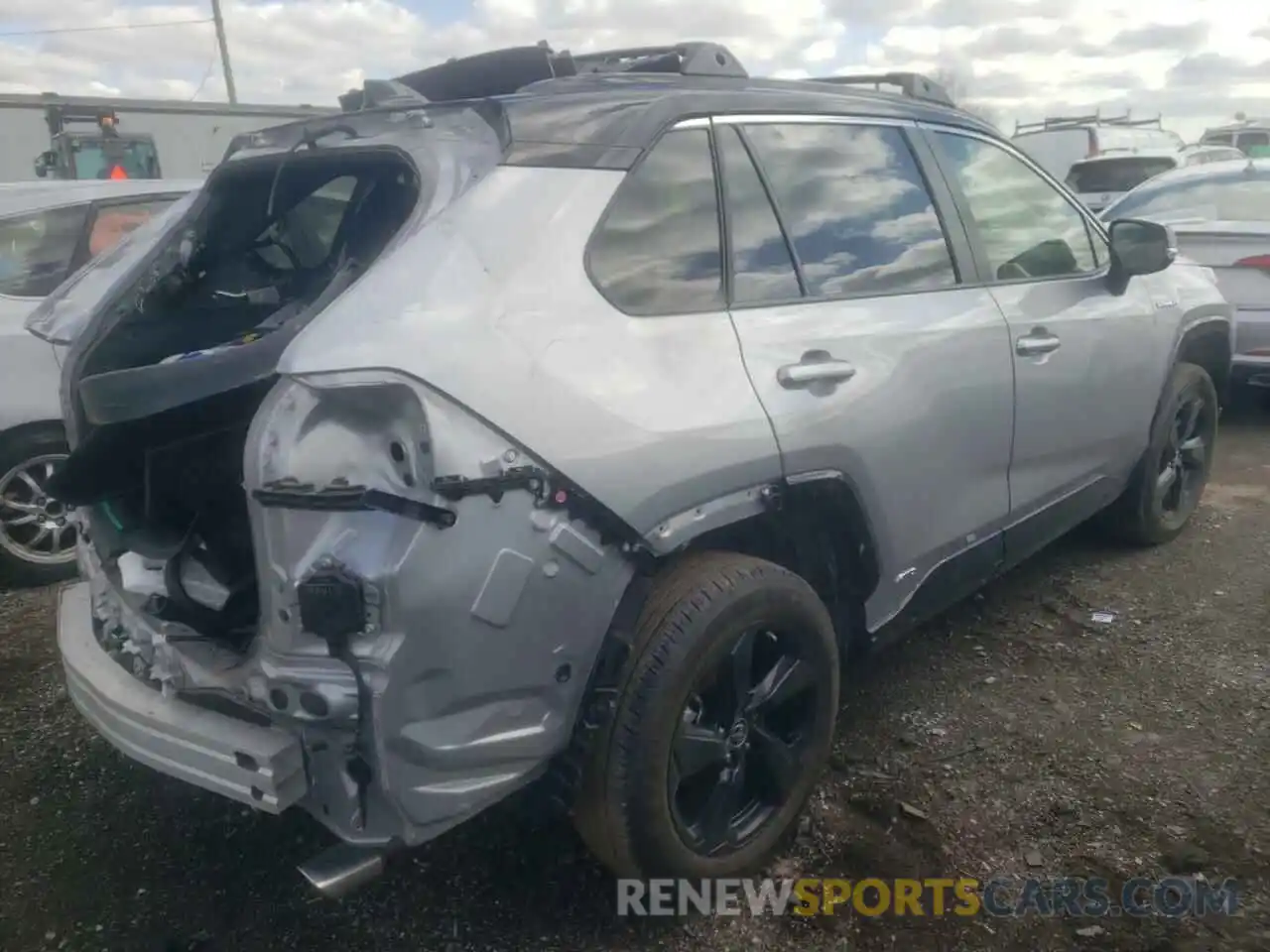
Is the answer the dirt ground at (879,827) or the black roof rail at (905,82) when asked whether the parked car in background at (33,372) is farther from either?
the black roof rail at (905,82)

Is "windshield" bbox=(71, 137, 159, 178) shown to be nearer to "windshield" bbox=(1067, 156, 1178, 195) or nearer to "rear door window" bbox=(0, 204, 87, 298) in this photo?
"rear door window" bbox=(0, 204, 87, 298)

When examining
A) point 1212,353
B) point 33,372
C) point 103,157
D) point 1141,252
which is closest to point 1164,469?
point 1212,353

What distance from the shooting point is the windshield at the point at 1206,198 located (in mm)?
6852

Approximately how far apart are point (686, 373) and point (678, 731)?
787 millimetres

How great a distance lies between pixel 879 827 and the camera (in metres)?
2.87

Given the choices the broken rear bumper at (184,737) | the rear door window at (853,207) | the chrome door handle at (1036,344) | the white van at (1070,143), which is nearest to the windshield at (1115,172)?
the white van at (1070,143)

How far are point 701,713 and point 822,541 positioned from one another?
1.96ft

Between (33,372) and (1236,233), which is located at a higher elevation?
(1236,233)

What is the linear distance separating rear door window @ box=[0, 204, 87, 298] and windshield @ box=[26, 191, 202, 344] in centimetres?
189

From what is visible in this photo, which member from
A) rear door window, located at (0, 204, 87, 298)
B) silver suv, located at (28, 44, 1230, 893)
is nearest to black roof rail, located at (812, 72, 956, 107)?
silver suv, located at (28, 44, 1230, 893)

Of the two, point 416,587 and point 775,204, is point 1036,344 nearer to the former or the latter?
point 775,204

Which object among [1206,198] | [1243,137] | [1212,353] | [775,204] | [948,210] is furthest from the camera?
[1243,137]

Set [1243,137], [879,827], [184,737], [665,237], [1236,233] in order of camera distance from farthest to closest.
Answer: [1243,137], [1236,233], [879,827], [665,237], [184,737]

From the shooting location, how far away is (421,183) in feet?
7.59
